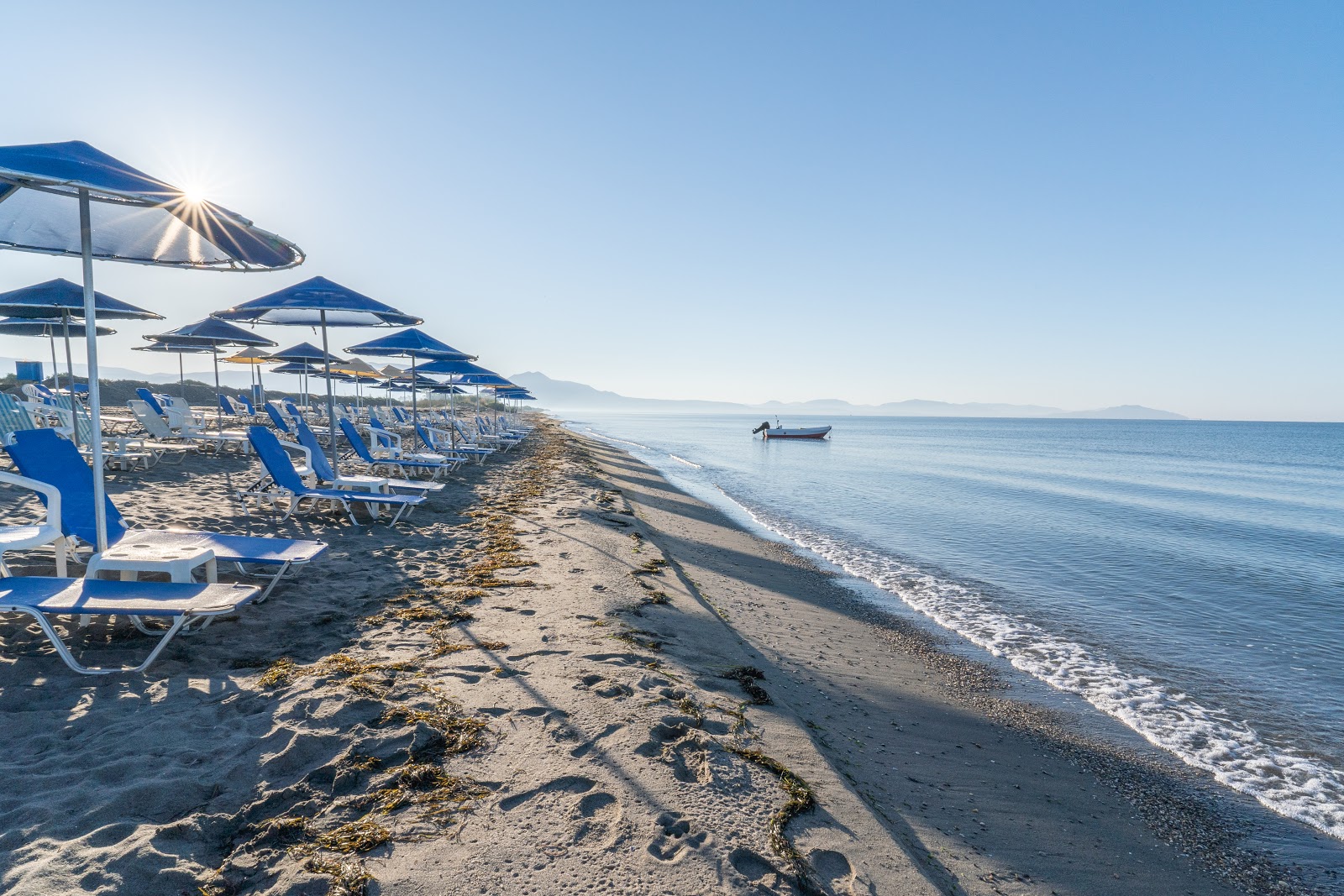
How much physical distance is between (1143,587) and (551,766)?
29.1 ft

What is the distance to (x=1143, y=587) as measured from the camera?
8117 mm

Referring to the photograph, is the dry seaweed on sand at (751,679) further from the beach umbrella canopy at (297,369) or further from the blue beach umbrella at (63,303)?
the beach umbrella canopy at (297,369)

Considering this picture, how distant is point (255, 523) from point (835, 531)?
881 cm

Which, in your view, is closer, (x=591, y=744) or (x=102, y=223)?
(x=591, y=744)

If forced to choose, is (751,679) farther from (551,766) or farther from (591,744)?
(551,766)

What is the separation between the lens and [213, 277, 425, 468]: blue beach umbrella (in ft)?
22.0

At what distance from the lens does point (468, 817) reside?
2.08 metres

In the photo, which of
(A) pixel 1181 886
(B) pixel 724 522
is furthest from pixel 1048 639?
(B) pixel 724 522

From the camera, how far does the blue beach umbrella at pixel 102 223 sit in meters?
2.92

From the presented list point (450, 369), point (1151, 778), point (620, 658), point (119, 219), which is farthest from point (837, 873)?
point (450, 369)

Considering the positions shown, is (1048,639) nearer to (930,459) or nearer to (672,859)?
(672,859)

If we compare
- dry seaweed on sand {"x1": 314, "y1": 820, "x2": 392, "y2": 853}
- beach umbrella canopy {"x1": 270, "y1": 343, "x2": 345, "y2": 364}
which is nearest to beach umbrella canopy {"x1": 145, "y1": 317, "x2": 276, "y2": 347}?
beach umbrella canopy {"x1": 270, "y1": 343, "x2": 345, "y2": 364}

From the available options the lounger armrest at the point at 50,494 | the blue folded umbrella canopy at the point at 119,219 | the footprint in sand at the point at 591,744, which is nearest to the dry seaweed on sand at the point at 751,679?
the footprint in sand at the point at 591,744

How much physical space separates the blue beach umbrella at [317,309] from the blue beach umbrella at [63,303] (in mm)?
2333
